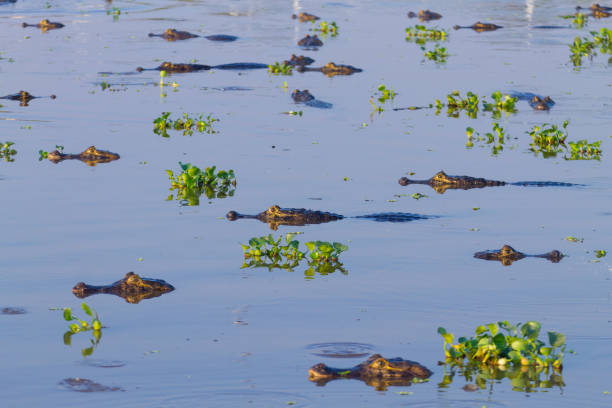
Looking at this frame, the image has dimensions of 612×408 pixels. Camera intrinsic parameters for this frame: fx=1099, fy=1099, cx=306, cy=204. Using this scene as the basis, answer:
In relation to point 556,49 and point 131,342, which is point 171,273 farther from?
point 556,49

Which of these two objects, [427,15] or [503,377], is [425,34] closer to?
[427,15]

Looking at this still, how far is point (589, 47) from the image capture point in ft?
103

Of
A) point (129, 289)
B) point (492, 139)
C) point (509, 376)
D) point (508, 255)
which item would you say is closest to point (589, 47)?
point (492, 139)

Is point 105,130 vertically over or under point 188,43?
under

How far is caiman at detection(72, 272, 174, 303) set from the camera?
11.1m

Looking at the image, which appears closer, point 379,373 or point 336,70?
point 379,373

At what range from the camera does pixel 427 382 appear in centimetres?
888

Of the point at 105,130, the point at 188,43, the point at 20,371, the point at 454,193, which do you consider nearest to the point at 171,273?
the point at 20,371

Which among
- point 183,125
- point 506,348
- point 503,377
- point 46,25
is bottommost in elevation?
point 503,377

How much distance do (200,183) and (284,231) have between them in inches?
108

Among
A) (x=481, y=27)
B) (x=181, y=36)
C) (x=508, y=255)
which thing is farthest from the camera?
(x=481, y=27)

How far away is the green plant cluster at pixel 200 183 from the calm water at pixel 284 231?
0.88 ft

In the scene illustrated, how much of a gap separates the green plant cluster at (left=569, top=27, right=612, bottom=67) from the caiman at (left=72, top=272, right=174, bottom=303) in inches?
810

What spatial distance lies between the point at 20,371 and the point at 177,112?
13.4m
